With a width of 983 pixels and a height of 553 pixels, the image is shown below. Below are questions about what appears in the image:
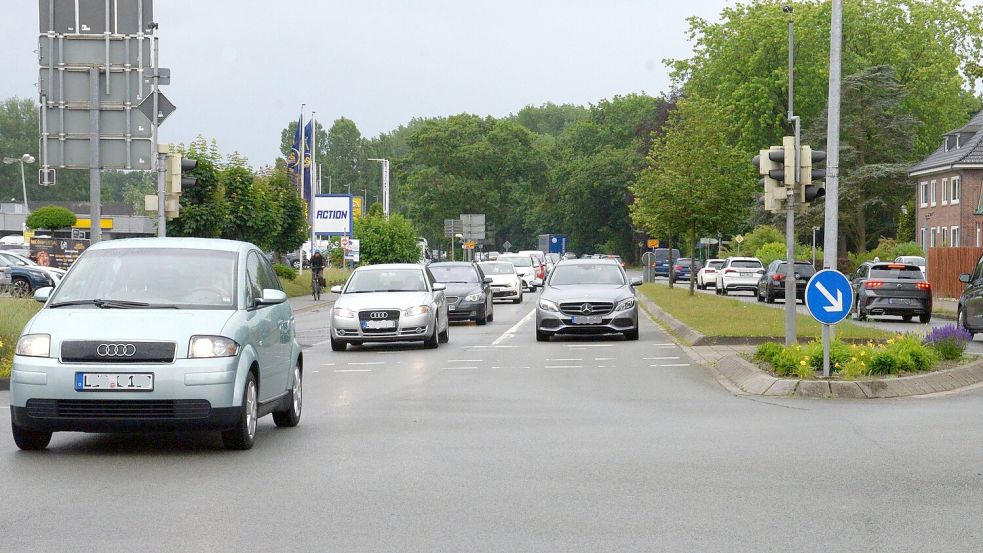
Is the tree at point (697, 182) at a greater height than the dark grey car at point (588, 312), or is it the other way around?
the tree at point (697, 182)

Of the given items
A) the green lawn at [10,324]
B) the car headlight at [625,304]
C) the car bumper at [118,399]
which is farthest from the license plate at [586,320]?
the car bumper at [118,399]

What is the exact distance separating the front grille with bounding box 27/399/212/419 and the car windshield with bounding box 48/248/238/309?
Result: 3.03 feet

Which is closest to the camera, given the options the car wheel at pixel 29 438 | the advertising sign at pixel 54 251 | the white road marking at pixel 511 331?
the car wheel at pixel 29 438

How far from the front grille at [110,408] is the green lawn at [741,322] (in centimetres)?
1112

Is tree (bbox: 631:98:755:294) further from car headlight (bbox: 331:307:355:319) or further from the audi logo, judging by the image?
the audi logo

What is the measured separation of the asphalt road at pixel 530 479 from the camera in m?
7.09

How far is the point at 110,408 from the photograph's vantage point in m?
9.80

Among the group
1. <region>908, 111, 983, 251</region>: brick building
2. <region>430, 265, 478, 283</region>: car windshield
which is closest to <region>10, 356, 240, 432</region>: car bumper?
<region>430, 265, 478, 283</region>: car windshield

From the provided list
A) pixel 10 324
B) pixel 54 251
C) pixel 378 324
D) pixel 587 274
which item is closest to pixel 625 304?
pixel 587 274

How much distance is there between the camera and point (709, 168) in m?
45.1

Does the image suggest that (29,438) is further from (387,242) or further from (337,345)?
(387,242)

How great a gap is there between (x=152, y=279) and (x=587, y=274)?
16529 millimetres

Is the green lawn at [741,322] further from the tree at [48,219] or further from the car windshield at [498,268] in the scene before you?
the tree at [48,219]

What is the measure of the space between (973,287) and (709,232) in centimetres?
2099
